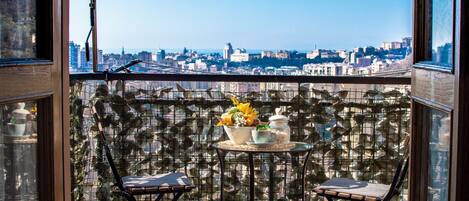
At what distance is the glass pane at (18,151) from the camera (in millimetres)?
1570

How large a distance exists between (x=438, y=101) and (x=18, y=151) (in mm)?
1153

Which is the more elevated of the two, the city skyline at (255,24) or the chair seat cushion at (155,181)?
the city skyline at (255,24)

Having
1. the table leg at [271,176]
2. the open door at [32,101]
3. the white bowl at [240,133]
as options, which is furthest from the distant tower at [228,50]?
the open door at [32,101]

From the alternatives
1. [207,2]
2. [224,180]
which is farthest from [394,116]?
[207,2]

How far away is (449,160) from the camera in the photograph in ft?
5.07

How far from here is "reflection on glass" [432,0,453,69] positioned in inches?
61.4

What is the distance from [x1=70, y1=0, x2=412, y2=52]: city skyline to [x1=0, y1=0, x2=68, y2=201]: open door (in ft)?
9.23

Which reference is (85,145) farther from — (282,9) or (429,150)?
(429,150)

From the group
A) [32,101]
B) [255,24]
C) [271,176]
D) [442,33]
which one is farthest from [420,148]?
[255,24]

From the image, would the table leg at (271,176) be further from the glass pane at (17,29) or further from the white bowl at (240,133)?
the glass pane at (17,29)

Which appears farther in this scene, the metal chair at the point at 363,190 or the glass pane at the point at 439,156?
the metal chair at the point at 363,190

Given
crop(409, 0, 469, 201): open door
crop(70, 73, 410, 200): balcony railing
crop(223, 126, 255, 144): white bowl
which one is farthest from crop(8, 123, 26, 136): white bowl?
crop(70, 73, 410, 200): balcony railing

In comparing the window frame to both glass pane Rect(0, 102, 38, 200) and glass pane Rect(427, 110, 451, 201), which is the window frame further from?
glass pane Rect(427, 110, 451, 201)

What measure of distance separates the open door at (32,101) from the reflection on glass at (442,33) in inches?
43.3
